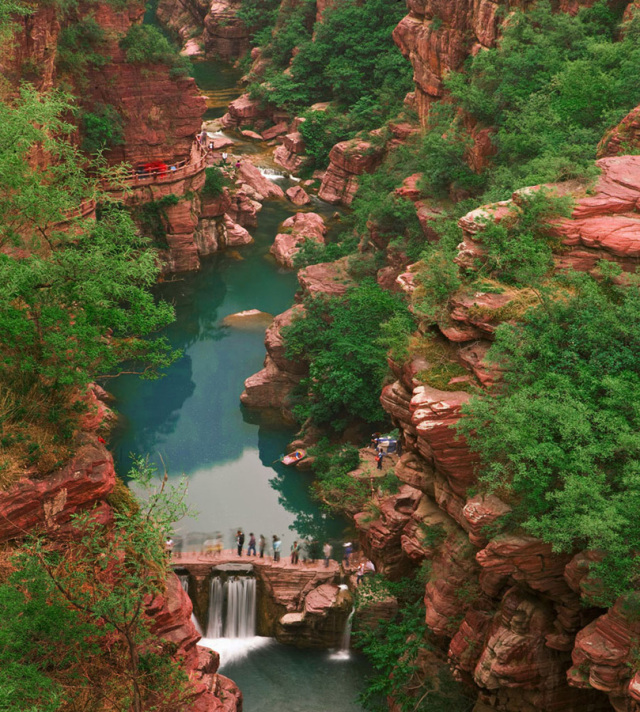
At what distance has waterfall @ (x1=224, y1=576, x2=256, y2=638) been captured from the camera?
2698 centimetres

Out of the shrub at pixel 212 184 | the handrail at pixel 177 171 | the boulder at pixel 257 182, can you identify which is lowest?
the boulder at pixel 257 182

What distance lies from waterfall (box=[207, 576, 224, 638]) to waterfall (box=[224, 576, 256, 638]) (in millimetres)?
189

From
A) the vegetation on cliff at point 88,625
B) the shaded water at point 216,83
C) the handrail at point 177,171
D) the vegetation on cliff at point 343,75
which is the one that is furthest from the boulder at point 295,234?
the vegetation on cliff at point 88,625

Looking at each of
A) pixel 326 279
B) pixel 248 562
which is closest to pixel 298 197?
pixel 326 279

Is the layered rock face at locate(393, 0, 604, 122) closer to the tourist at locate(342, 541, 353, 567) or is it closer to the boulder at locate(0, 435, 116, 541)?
the tourist at locate(342, 541, 353, 567)

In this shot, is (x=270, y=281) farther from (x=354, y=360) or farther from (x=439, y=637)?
(x=439, y=637)

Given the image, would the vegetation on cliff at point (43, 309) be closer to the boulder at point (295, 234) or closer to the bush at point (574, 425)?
the bush at point (574, 425)

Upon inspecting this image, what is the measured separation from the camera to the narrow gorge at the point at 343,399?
1730 centimetres

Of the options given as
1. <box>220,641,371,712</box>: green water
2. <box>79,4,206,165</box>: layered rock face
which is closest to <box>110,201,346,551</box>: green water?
<box>220,641,371,712</box>: green water

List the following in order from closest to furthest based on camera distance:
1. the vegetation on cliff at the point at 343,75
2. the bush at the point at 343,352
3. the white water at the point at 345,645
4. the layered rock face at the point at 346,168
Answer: the white water at the point at 345,645
the bush at the point at 343,352
the layered rock face at the point at 346,168
the vegetation on cliff at the point at 343,75

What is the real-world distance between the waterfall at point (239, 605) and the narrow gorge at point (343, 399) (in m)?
0.09

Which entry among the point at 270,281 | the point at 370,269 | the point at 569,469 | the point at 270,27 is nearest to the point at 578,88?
the point at 370,269

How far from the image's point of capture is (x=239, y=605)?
27.0m

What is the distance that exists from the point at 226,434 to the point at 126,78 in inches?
782
